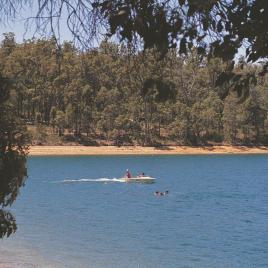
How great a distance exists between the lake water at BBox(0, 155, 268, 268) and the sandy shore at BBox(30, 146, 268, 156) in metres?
49.5

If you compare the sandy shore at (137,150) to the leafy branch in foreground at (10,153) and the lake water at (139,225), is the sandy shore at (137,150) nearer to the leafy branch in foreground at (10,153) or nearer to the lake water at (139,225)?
the lake water at (139,225)

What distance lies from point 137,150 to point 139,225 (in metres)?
87.5

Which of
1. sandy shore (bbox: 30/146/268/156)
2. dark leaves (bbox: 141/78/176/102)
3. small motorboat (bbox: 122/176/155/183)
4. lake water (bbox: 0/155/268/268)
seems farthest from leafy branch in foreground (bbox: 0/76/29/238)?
sandy shore (bbox: 30/146/268/156)

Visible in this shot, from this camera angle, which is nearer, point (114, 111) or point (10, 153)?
point (10, 153)

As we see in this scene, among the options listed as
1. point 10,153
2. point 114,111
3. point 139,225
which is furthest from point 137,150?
point 10,153

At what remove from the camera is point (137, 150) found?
390 feet

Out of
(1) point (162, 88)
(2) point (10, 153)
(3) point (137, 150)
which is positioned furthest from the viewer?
(3) point (137, 150)

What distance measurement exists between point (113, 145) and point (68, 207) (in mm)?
80075

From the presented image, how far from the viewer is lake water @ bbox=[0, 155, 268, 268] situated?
73.7 ft

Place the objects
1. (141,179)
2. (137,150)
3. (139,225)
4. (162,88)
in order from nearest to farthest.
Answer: (162,88), (139,225), (141,179), (137,150)

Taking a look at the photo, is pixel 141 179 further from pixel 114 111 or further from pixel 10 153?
pixel 114 111

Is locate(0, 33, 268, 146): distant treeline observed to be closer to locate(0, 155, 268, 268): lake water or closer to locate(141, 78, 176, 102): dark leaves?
locate(0, 155, 268, 268): lake water

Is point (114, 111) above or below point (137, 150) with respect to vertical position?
above

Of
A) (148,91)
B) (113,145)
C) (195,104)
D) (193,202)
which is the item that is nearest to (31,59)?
(113,145)
